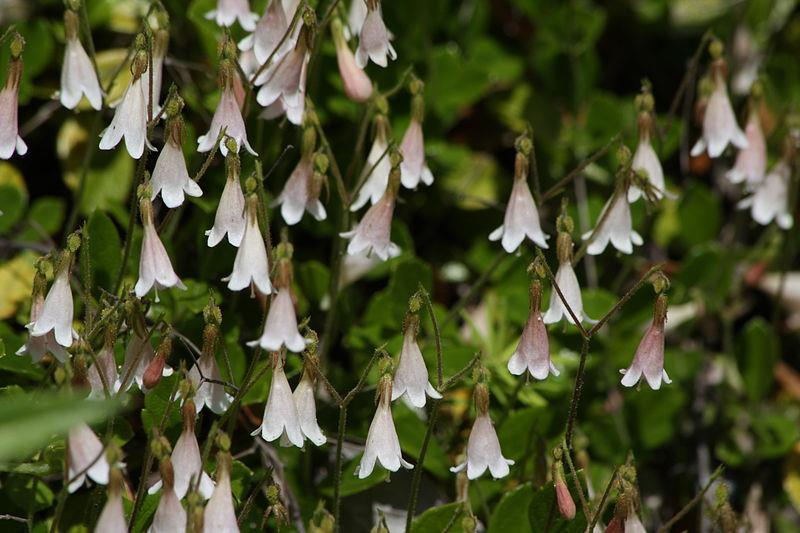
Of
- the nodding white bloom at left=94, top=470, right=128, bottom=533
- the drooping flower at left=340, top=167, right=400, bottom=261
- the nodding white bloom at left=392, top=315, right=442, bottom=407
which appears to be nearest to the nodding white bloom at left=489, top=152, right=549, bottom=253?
the drooping flower at left=340, top=167, right=400, bottom=261

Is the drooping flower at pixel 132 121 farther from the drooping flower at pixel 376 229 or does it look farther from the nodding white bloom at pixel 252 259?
the drooping flower at pixel 376 229

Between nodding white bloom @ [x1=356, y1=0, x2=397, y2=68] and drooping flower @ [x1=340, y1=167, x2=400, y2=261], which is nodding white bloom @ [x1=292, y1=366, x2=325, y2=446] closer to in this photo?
drooping flower @ [x1=340, y1=167, x2=400, y2=261]

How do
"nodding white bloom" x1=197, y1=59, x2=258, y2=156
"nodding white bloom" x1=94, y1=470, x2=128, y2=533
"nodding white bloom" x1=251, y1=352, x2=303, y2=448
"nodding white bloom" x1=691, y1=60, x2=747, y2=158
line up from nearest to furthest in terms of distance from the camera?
"nodding white bloom" x1=94, y1=470, x2=128, y2=533 < "nodding white bloom" x1=251, y1=352, x2=303, y2=448 < "nodding white bloom" x1=197, y1=59, x2=258, y2=156 < "nodding white bloom" x1=691, y1=60, x2=747, y2=158

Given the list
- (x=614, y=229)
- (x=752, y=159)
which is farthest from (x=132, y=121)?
(x=752, y=159)

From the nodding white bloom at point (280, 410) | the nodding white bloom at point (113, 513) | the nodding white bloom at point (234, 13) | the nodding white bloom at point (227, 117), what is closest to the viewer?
the nodding white bloom at point (113, 513)

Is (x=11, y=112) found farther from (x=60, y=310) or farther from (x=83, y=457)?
(x=83, y=457)

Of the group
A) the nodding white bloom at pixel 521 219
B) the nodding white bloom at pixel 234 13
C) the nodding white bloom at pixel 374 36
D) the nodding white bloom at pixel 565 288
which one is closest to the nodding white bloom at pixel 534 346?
the nodding white bloom at pixel 565 288
